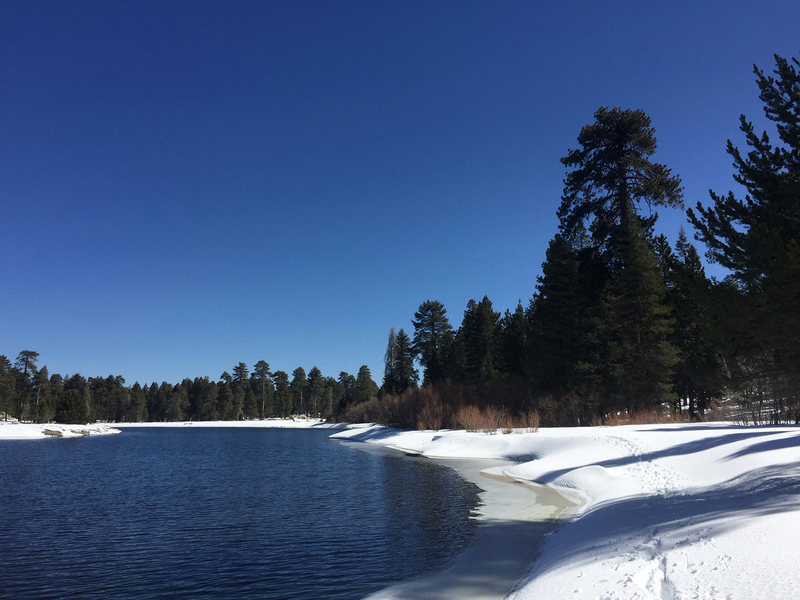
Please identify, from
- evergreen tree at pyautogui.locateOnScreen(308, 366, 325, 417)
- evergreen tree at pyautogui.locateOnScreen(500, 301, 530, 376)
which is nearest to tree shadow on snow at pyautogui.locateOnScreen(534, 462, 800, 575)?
evergreen tree at pyautogui.locateOnScreen(500, 301, 530, 376)

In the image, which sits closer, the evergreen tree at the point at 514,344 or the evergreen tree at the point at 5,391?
the evergreen tree at the point at 514,344

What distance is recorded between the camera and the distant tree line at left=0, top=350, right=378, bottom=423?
354 ft

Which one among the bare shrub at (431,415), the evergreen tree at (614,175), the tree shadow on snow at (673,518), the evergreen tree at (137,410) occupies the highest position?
the evergreen tree at (614,175)

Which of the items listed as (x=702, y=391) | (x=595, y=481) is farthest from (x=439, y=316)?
(x=595, y=481)

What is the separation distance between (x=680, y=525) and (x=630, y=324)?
27.2 meters

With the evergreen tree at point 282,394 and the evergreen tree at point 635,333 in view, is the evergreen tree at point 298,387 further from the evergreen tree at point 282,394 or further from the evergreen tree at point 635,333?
the evergreen tree at point 635,333

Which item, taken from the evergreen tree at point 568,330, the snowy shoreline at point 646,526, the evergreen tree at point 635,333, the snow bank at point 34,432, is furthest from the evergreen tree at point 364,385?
the snowy shoreline at point 646,526

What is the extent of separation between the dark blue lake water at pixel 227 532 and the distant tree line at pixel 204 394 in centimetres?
8250

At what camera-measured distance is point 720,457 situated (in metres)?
12.9

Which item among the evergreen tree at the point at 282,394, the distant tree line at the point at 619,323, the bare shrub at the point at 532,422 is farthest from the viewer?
the evergreen tree at the point at 282,394

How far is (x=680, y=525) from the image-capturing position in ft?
25.8

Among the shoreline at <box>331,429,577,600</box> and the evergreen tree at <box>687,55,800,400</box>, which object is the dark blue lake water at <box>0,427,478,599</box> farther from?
the evergreen tree at <box>687,55,800,400</box>

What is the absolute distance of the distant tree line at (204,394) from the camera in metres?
108

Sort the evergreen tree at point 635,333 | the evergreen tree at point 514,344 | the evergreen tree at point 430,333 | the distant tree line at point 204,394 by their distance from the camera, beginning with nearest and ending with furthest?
1. the evergreen tree at point 635,333
2. the evergreen tree at point 514,344
3. the evergreen tree at point 430,333
4. the distant tree line at point 204,394
